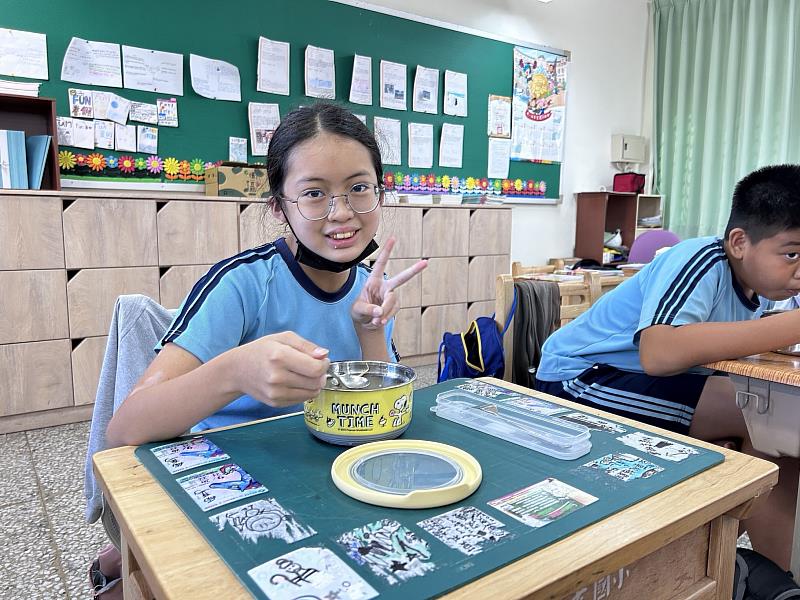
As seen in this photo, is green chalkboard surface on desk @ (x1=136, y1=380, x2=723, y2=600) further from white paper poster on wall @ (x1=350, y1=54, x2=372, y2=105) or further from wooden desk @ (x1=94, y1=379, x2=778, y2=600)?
white paper poster on wall @ (x1=350, y1=54, x2=372, y2=105)

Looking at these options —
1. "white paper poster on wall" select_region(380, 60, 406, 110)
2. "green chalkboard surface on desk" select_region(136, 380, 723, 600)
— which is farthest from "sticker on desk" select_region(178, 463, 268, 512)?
"white paper poster on wall" select_region(380, 60, 406, 110)

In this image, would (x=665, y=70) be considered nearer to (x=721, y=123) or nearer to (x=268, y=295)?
(x=721, y=123)

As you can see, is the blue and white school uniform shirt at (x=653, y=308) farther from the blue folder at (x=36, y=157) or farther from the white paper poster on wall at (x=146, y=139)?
the white paper poster on wall at (x=146, y=139)

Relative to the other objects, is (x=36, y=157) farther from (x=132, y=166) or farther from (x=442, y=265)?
(x=442, y=265)

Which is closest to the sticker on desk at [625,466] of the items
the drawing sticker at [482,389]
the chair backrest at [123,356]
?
the drawing sticker at [482,389]

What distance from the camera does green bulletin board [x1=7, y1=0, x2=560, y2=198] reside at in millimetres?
3021

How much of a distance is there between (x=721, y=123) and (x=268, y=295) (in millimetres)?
5200

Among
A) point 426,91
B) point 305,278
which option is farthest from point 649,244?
point 305,278

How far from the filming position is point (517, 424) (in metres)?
0.83

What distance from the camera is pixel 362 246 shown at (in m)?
1.06

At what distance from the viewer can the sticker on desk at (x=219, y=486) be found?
0.62m

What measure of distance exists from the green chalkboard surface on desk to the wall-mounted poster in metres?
4.37

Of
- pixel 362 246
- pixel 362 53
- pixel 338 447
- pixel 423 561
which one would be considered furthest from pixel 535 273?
pixel 423 561

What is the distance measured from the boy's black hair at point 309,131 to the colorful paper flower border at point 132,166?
96.6 inches
